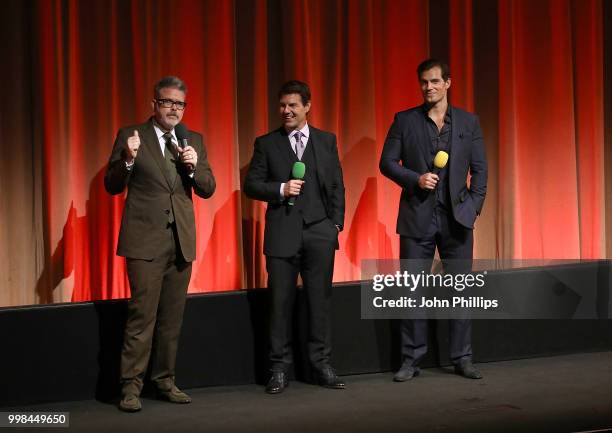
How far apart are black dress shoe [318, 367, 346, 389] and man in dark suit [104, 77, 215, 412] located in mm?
731

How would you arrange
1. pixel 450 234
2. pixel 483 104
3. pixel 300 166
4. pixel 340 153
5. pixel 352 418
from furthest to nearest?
pixel 483 104 < pixel 340 153 < pixel 450 234 < pixel 300 166 < pixel 352 418

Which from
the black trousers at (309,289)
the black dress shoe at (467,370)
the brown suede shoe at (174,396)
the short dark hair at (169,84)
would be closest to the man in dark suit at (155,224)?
the short dark hair at (169,84)

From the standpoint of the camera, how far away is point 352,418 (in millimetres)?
3715

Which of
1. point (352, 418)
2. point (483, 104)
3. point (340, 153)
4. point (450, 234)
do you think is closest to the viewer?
point (352, 418)

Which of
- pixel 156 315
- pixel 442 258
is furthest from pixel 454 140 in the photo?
pixel 156 315

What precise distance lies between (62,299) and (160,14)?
149 cm

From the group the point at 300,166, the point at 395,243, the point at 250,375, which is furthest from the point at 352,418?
the point at 395,243

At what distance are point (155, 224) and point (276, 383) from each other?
948 millimetres

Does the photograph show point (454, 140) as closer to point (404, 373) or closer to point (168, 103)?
point (404, 373)

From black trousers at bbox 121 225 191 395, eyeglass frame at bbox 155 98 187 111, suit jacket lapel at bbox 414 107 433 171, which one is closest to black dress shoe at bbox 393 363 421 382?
suit jacket lapel at bbox 414 107 433 171

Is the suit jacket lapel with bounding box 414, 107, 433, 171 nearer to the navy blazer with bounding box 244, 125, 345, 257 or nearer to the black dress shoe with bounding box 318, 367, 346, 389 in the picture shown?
the navy blazer with bounding box 244, 125, 345, 257

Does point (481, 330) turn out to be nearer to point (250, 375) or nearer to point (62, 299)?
point (250, 375)

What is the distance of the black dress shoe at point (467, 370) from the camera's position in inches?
171

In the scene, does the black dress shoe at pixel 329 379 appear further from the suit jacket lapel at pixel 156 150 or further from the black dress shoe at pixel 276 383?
the suit jacket lapel at pixel 156 150
